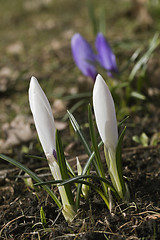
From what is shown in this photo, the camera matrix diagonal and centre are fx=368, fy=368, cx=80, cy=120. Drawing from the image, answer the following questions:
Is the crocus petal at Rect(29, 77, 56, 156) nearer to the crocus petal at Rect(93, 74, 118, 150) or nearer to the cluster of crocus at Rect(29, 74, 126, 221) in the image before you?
the cluster of crocus at Rect(29, 74, 126, 221)

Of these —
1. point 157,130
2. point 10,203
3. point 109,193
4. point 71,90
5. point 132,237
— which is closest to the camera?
point 132,237

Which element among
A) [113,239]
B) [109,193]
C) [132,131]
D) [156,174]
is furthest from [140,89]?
[113,239]

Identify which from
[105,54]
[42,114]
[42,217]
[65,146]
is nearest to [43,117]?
[42,114]

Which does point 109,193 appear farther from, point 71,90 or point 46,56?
point 46,56

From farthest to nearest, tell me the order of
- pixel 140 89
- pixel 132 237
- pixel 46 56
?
pixel 46 56, pixel 140 89, pixel 132 237

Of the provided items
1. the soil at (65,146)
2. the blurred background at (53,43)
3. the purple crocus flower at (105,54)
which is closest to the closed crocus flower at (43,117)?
Answer: the soil at (65,146)

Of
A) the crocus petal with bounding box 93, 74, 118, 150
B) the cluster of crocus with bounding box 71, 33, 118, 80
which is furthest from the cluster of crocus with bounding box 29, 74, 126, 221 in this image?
the cluster of crocus with bounding box 71, 33, 118, 80

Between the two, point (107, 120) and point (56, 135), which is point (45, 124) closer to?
point (56, 135)
